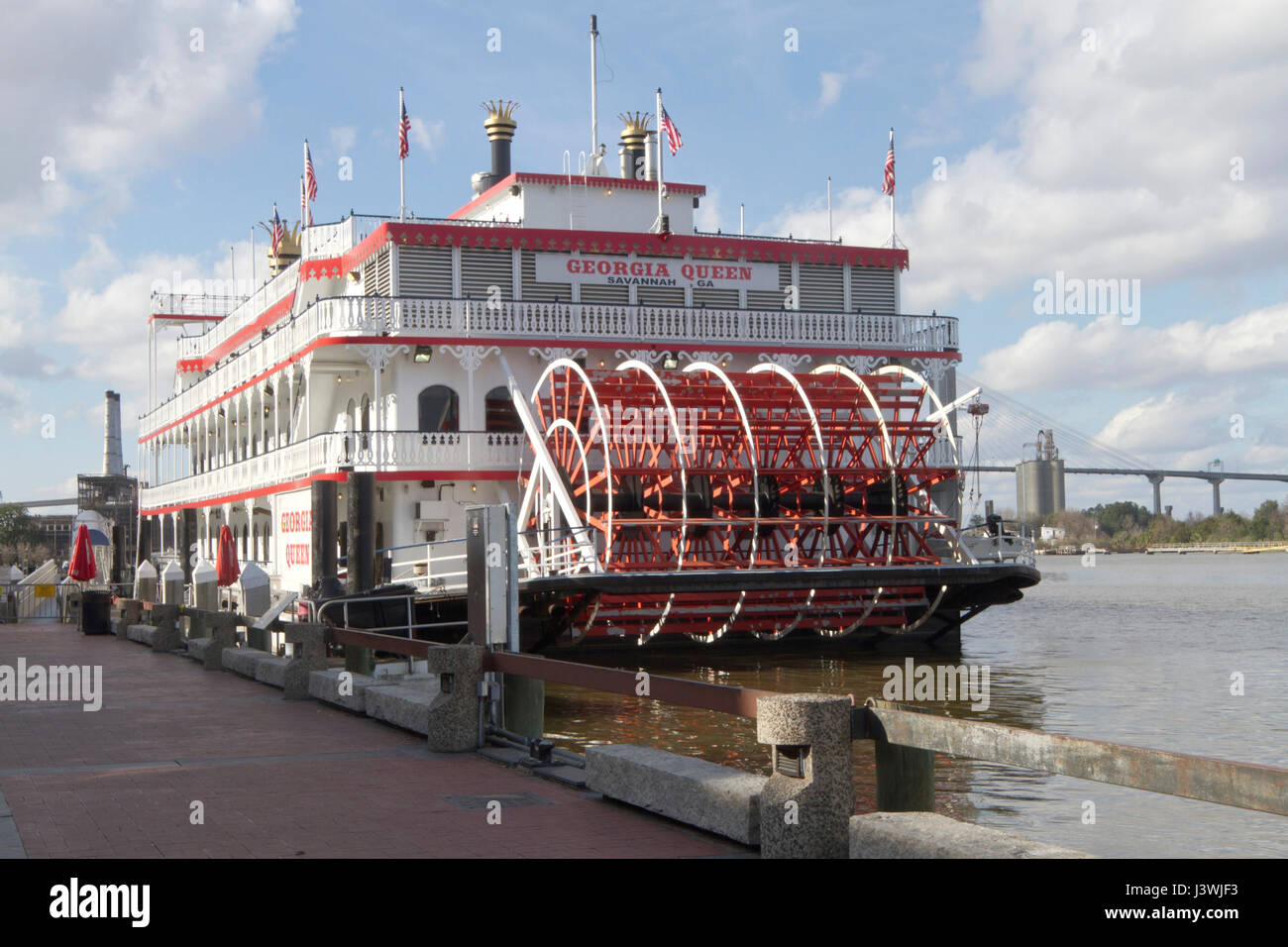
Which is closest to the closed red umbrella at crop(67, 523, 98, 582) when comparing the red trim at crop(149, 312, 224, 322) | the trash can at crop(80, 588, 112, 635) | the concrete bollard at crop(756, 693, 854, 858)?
the trash can at crop(80, 588, 112, 635)

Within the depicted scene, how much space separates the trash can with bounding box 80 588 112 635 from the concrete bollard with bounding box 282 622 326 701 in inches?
453

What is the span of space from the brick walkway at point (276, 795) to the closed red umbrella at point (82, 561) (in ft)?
43.7

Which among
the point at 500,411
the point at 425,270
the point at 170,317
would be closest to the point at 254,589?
the point at 500,411

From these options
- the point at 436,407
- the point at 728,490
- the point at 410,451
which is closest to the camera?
the point at 728,490

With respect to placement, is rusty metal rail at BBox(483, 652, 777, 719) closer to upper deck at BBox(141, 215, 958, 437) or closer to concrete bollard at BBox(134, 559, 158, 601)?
upper deck at BBox(141, 215, 958, 437)

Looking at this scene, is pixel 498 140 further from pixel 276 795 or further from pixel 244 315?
pixel 276 795

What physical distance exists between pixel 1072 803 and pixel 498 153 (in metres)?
21.5

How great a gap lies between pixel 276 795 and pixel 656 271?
16.7m

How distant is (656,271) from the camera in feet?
74.2

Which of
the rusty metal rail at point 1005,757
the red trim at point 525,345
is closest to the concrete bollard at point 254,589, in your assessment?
the red trim at point 525,345

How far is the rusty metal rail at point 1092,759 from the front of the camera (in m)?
3.87

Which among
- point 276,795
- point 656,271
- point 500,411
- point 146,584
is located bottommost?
point 276,795
